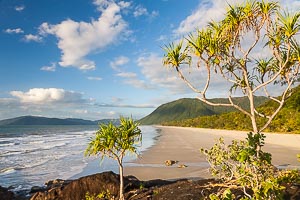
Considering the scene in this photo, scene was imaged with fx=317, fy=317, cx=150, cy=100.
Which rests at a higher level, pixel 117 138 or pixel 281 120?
pixel 281 120

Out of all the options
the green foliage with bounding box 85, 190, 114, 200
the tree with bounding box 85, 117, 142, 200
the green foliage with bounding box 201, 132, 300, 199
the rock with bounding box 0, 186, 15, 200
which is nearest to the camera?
the green foliage with bounding box 201, 132, 300, 199

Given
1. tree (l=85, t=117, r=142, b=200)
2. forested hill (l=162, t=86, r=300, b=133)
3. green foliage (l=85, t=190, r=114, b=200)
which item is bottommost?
green foliage (l=85, t=190, r=114, b=200)

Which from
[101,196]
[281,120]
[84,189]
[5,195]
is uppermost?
[281,120]

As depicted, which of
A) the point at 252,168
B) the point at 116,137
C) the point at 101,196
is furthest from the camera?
the point at 101,196

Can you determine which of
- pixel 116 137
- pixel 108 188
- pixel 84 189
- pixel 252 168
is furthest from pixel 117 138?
pixel 252 168

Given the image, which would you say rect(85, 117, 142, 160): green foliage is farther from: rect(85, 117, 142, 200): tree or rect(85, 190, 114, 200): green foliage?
rect(85, 190, 114, 200): green foliage

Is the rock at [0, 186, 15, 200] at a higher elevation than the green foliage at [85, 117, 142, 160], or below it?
below

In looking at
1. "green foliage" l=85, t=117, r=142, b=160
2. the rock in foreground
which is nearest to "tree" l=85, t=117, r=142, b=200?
"green foliage" l=85, t=117, r=142, b=160

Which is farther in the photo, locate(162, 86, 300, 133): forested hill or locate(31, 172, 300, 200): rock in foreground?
locate(162, 86, 300, 133): forested hill

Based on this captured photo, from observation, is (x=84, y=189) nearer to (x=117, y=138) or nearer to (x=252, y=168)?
(x=117, y=138)

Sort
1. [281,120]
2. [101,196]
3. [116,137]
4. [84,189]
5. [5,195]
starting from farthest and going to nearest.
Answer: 1. [281,120]
2. [5,195]
3. [84,189]
4. [101,196]
5. [116,137]

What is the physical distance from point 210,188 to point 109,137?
3.12 m

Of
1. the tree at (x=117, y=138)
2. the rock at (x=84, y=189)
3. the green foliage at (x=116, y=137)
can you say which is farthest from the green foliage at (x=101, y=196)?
the green foliage at (x=116, y=137)

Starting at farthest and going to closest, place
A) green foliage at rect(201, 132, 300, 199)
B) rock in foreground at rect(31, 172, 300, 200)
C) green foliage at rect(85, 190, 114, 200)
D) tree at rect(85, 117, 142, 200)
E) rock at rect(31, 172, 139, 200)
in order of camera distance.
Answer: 1. rock at rect(31, 172, 139, 200)
2. green foliage at rect(85, 190, 114, 200)
3. rock in foreground at rect(31, 172, 300, 200)
4. tree at rect(85, 117, 142, 200)
5. green foliage at rect(201, 132, 300, 199)
